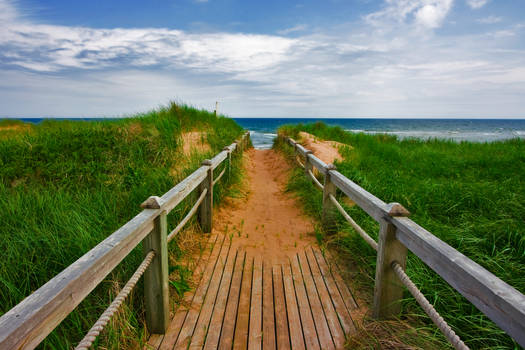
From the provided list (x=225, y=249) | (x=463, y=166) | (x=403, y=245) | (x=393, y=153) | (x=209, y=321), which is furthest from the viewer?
(x=393, y=153)

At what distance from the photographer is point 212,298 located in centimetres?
292

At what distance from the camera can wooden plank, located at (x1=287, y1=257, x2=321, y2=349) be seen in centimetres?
238

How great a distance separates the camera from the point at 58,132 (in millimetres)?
6867

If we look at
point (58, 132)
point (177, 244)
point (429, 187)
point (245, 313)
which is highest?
point (58, 132)

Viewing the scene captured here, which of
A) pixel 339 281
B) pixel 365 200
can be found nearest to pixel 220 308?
pixel 339 281

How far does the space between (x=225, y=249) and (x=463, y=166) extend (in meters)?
7.03

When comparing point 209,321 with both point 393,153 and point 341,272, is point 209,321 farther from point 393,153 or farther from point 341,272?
point 393,153

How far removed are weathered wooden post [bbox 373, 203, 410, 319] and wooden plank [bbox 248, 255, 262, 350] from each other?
980mm

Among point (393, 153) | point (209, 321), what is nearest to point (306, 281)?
point (209, 321)

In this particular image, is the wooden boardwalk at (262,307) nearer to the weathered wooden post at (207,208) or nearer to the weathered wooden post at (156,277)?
the weathered wooden post at (156,277)

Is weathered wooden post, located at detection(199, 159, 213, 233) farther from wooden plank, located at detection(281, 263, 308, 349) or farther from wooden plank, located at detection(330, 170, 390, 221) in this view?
wooden plank, located at detection(330, 170, 390, 221)

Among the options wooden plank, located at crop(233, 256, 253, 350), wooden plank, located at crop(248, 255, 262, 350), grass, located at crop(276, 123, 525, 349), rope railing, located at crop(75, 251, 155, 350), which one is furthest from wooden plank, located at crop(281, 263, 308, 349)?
rope railing, located at crop(75, 251, 155, 350)

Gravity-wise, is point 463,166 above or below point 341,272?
above

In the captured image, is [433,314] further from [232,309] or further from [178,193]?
[178,193]
